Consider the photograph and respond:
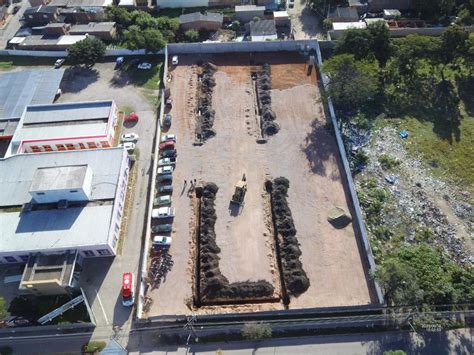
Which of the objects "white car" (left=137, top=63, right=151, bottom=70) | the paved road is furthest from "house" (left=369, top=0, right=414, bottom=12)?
the paved road

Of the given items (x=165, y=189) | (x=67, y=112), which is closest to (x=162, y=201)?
(x=165, y=189)

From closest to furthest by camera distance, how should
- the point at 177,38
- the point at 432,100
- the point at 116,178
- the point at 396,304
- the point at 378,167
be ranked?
1. the point at 396,304
2. the point at 116,178
3. the point at 378,167
4. the point at 432,100
5. the point at 177,38

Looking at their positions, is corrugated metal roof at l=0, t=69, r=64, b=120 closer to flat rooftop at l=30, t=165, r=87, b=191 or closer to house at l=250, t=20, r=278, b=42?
flat rooftop at l=30, t=165, r=87, b=191

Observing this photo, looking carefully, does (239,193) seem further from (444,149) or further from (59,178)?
(444,149)

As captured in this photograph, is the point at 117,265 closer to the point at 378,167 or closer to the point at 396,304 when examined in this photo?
the point at 396,304

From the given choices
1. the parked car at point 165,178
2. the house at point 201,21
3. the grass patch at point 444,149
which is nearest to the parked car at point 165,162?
the parked car at point 165,178

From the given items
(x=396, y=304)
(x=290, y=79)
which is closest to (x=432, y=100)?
(x=290, y=79)

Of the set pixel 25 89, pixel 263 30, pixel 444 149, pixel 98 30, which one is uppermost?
pixel 98 30
